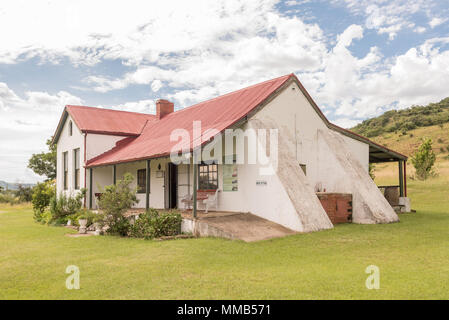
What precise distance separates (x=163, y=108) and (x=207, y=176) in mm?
9044

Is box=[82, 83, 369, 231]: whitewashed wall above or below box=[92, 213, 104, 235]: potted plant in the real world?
above

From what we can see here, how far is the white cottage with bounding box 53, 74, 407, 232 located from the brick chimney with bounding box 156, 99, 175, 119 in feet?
3.62

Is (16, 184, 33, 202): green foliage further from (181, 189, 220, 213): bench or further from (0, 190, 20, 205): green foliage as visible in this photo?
(181, 189, 220, 213): bench

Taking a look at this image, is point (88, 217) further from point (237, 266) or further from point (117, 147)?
point (237, 266)

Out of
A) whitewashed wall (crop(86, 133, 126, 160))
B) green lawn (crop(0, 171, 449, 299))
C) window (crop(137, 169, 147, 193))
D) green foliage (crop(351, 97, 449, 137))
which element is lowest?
green lawn (crop(0, 171, 449, 299))

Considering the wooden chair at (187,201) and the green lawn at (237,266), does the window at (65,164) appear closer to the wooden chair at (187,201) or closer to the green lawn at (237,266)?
the wooden chair at (187,201)

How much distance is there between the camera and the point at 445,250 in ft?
26.7

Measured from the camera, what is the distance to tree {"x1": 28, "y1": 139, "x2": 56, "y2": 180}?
131 ft

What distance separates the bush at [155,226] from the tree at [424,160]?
2574cm

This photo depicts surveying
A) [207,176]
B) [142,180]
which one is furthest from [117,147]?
[207,176]

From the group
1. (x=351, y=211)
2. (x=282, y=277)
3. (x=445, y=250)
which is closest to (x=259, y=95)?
(x=351, y=211)

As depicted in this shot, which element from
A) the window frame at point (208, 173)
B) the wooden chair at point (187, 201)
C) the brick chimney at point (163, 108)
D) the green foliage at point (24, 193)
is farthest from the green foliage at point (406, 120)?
the wooden chair at point (187, 201)

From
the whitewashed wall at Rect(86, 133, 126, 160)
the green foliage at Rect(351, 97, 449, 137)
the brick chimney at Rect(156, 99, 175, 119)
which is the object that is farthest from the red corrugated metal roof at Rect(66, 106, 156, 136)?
the green foliage at Rect(351, 97, 449, 137)
